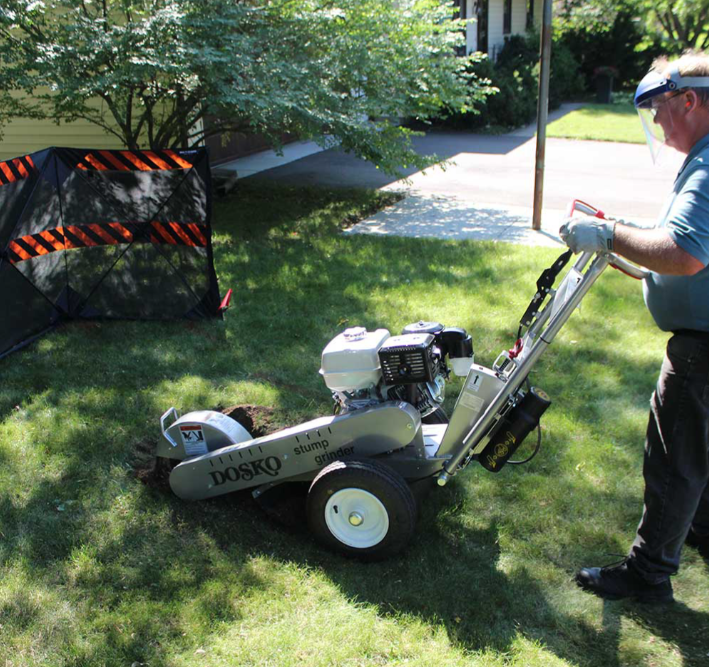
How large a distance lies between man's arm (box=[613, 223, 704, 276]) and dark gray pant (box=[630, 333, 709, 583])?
1.32ft

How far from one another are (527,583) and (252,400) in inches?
87.5

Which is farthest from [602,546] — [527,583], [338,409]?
[338,409]

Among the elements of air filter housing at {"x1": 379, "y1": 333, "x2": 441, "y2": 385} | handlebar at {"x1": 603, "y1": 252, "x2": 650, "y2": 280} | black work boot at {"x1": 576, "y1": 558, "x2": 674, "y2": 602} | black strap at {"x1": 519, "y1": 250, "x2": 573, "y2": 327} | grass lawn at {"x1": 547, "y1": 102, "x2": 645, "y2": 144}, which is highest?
handlebar at {"x1": 603, "y1": 252, "x2": 650, "y2": 280}

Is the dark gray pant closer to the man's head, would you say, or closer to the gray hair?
the man's head

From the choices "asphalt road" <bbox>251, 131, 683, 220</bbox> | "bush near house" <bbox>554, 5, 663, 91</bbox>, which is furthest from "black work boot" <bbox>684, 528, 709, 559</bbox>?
"bush near house" <bbox>554, 5, 663, 91</bbox>

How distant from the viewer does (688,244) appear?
242cm

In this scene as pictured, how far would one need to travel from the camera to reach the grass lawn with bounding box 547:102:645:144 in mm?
15539

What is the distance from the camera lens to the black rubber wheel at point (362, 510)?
124 inches

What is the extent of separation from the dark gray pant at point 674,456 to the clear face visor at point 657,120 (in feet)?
2.54

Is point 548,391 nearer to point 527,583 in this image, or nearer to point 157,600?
point 527,583

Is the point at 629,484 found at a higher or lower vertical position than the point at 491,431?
lower

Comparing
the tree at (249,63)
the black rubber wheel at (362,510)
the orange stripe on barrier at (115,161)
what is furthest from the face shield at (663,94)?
→ the tree at (249,63)

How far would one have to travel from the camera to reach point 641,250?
251cm

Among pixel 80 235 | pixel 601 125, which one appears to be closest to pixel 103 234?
pixel 80 235
